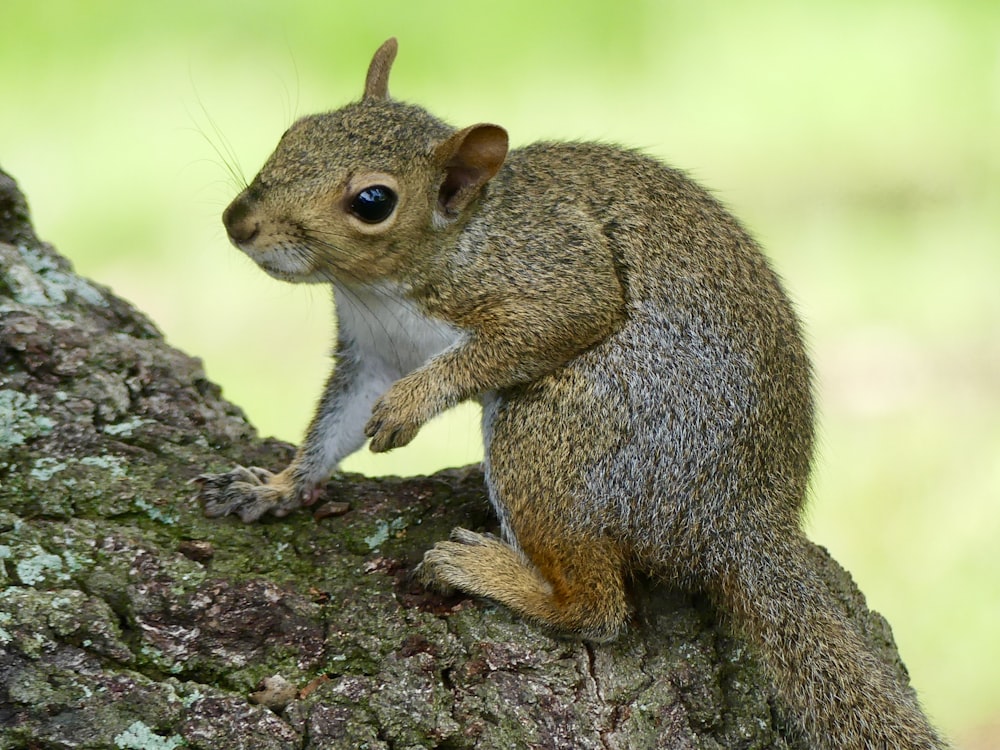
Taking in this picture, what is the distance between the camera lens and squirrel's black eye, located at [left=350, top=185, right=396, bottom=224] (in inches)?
130

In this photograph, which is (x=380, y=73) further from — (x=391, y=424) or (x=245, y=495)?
(x=245, y=495)

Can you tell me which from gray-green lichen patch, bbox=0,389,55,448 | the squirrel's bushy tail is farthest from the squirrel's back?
gray-green lichen patch, bbox=0,389,55,448

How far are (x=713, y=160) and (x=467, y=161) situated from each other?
4.92 m

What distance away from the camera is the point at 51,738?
268 centimetres

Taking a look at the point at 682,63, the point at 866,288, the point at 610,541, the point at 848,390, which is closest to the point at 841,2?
the point at 682,63

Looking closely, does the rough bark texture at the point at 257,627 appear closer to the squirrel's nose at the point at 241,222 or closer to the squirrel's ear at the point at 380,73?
the squirrel's nose at the point at 241,222

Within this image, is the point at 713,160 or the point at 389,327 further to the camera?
the point at 713,160

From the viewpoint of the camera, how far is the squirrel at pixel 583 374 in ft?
10.2

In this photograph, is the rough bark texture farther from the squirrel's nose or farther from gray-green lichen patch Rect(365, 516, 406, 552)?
the squirrel's nose

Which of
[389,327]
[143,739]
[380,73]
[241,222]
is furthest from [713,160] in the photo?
[143,739]

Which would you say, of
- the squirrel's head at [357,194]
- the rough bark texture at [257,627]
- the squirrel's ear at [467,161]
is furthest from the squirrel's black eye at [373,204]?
the rough bark texture at [257,627]

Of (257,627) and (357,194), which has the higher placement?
(357,194)

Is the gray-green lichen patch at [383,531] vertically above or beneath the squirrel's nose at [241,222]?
beneath

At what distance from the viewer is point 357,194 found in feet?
10.8
